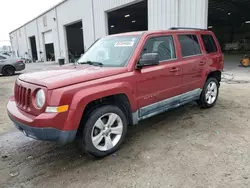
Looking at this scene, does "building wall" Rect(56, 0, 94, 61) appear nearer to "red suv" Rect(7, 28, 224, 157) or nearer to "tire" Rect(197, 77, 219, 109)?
"tire" Rect(197, 77, 219, 109)

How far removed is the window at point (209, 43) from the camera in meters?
4.97

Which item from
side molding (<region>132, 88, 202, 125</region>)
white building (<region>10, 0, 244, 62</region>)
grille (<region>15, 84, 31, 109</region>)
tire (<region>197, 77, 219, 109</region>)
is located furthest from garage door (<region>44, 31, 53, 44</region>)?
grille (<region>15, 84, 31, 109</region>)

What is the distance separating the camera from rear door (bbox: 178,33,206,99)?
4.31 m

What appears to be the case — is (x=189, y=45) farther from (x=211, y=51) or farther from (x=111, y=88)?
(x=111, y=88)

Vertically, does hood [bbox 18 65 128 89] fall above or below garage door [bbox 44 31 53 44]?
below

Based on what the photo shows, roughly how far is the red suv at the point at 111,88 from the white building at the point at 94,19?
586 centimetres

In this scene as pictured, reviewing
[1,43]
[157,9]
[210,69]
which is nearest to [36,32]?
[157,9]

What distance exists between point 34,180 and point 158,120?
273 centimetres

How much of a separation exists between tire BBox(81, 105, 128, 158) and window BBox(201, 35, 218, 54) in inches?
113

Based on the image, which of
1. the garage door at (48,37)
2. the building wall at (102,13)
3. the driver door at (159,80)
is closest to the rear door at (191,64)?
the driver door at (159,80)

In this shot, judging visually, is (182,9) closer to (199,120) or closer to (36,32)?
(199,120)

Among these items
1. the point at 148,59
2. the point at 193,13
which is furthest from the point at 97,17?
the point at 148,59

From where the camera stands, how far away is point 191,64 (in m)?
4.41

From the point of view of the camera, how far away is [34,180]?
2.78 metres
